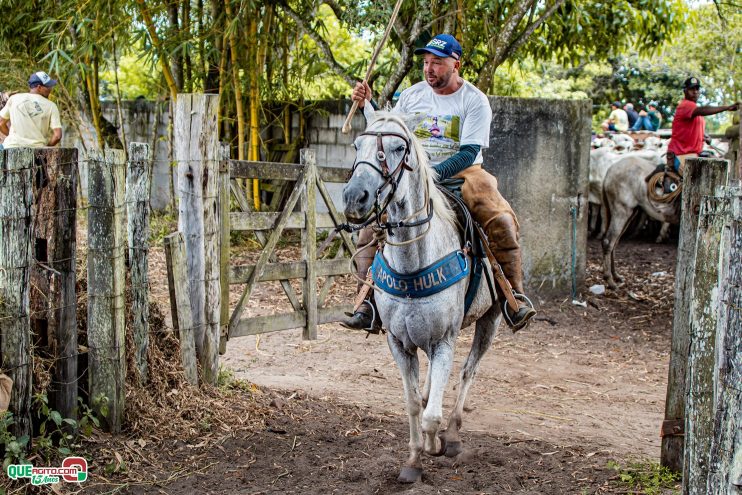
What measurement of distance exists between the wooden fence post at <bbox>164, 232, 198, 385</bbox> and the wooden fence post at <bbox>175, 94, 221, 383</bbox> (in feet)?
0.66

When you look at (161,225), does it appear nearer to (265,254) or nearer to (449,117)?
(265,254)

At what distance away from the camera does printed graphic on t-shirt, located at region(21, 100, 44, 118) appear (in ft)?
30.7

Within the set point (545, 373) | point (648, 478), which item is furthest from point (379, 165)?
point (545, 373)

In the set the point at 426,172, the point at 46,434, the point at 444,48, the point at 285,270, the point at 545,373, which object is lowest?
the point at 545,373

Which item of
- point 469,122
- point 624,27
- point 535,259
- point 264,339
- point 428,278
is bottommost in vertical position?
point 264,339

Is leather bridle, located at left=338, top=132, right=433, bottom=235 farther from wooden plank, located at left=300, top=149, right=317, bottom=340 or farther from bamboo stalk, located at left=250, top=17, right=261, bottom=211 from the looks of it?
bamboo stalk, located at left=250, top=17, right=261, bottom=211

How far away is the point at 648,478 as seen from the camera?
493 cm

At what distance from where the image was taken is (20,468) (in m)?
4.33

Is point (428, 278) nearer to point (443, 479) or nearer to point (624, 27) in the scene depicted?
point (443, 479)

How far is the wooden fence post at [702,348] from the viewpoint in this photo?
3885 mm

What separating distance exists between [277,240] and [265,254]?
21 cm

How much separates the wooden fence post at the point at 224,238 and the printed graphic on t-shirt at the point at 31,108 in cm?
386

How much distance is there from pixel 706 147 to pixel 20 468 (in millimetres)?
13639

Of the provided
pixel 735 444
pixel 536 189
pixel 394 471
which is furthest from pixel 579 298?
pixel 735 444
